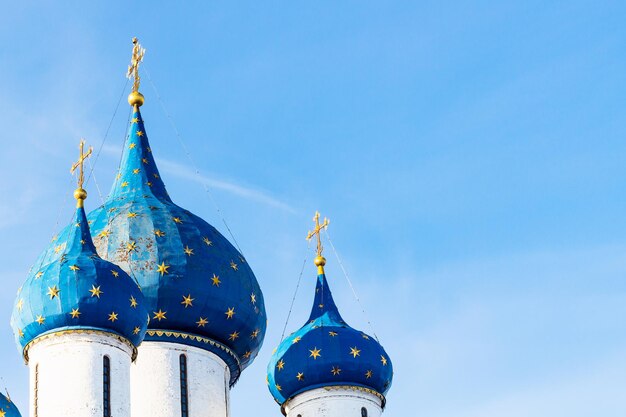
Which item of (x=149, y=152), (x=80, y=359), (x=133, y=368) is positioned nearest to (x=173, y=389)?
(x=133, y=368)

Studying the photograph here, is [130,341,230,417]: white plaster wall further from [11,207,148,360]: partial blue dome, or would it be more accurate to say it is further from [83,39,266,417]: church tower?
[11,207,148,360]: partial blue dome

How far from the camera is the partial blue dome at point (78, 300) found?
917 inches

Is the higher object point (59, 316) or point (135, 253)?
point (135, 253)

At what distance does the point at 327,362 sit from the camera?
26391mm

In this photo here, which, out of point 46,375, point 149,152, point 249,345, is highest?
point 149,152

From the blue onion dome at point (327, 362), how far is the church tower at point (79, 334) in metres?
3.46

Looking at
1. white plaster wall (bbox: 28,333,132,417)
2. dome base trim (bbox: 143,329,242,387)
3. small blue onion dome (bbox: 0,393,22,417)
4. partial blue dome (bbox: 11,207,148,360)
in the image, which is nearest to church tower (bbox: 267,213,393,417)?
dome base trim (bbox: 143,329,242,387)

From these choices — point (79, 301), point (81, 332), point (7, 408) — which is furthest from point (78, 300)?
point (7, 408)

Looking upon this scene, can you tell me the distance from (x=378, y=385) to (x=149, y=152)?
5682mm

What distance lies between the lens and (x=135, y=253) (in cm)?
2605

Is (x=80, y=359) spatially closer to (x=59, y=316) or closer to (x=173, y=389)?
(x=59, y=316)

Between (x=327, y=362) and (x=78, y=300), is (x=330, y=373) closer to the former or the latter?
(x=327, y=362)

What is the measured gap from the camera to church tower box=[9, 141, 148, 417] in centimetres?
2298

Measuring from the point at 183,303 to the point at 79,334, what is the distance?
9.46 feet
